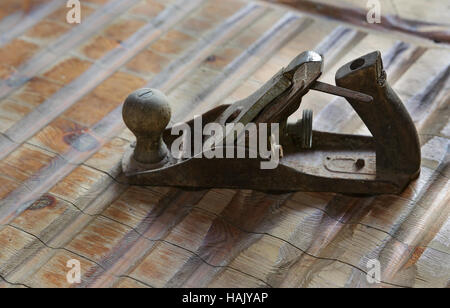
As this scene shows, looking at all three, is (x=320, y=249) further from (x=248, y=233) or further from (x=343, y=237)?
(x=248, y=233)

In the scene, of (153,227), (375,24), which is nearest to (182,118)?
(153,227)

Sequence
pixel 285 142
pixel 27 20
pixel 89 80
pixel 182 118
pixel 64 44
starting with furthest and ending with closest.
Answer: pixel 27 20
pixel 64 44
pixel 89 80
pixel 182 118
pixel 285 142

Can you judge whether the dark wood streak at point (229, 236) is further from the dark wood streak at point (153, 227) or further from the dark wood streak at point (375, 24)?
the dark wood streak at point (375, 24)

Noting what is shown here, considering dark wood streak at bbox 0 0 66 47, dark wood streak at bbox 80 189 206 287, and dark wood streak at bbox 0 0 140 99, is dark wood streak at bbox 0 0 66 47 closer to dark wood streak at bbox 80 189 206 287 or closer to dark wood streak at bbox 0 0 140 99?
dark wood streak at bbox 0 0 140 99

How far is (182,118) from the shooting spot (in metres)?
2.89

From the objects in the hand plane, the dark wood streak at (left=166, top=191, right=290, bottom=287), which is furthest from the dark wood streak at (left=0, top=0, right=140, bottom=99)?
the dark wood streak at (left=166, top=191, right=290, bottom=287)

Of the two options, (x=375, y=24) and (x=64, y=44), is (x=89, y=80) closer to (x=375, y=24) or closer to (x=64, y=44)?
(x=64, y=44)

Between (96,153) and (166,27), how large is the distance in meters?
0.99

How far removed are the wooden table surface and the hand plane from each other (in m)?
0.06

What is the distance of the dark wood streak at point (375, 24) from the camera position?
3367 millimetres

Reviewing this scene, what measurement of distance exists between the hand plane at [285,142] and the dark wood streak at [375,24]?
1.07m

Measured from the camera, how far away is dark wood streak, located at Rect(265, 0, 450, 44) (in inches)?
133

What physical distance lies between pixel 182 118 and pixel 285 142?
1.75ft
